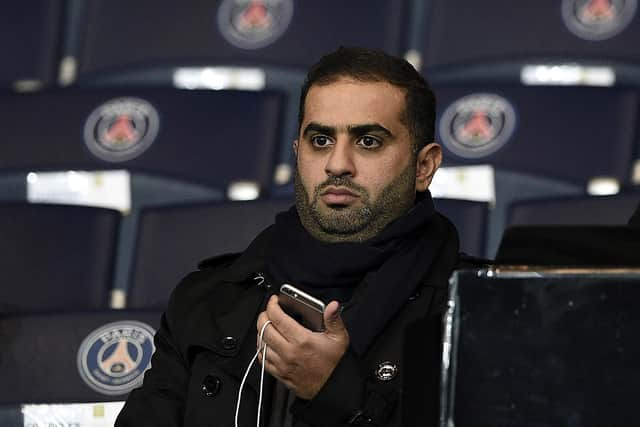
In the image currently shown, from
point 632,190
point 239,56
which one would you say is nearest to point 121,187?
point 239,56

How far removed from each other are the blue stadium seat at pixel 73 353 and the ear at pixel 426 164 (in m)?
0.26

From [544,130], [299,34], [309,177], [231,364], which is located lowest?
[231,364]

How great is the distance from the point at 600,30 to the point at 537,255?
750 mm

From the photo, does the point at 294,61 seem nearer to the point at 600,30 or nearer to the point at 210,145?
the point at 210,145

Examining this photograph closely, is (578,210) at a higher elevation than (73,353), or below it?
higher

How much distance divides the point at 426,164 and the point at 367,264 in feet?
0.27

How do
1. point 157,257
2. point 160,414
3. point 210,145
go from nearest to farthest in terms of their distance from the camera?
1. point 160,414
2. point 157,257
3. point 210,145

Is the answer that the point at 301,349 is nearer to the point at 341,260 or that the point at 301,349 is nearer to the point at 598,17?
the point at 341,260

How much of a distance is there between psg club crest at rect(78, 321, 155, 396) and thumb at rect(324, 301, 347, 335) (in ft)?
1.03

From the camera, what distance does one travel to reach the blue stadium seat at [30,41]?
1.35m

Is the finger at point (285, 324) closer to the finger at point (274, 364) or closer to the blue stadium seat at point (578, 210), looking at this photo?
the finger at point (274, 364)

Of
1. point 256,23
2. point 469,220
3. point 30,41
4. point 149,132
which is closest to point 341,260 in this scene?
point 469,220

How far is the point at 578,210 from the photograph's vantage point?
99 cm

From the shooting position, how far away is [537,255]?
0.50 meters
